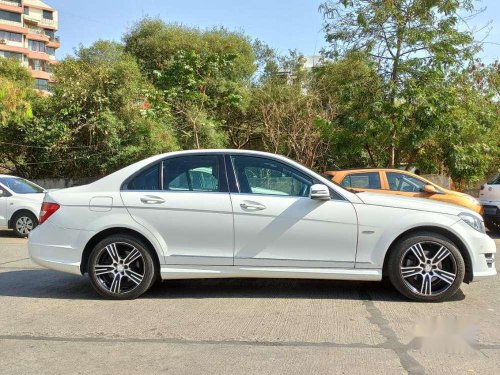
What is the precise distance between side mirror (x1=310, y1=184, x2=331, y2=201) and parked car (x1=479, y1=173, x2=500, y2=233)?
796cm

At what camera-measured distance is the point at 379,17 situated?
48.1 ft

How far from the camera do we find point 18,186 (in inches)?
494

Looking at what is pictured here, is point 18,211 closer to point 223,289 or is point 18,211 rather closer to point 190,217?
point 223,289

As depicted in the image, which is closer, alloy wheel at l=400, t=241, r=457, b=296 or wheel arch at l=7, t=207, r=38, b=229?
alloy wheel at l=400, t=241, r=457, b=296

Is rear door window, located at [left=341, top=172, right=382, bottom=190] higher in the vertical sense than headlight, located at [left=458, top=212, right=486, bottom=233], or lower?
higher

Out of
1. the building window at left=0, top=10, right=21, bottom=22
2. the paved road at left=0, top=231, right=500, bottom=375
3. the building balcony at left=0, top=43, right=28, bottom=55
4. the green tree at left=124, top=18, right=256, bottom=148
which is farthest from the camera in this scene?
the building window at left=0, top=10, right=21, bottom=22

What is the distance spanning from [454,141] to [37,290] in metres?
12.3

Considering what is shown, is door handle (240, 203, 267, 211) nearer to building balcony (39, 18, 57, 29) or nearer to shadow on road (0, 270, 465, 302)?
shadow on road (0, 270, 465, 302)

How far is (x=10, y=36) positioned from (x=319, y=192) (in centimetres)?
7579

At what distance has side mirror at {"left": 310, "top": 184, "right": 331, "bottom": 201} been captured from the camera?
563cm

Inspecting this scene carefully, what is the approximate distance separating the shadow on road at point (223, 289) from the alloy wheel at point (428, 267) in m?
0.28

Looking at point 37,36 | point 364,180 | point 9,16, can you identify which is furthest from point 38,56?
point 364,180

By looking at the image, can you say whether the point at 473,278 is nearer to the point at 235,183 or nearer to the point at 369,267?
the point at 369,267

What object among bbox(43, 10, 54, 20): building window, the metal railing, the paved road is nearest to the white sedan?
the paved road
